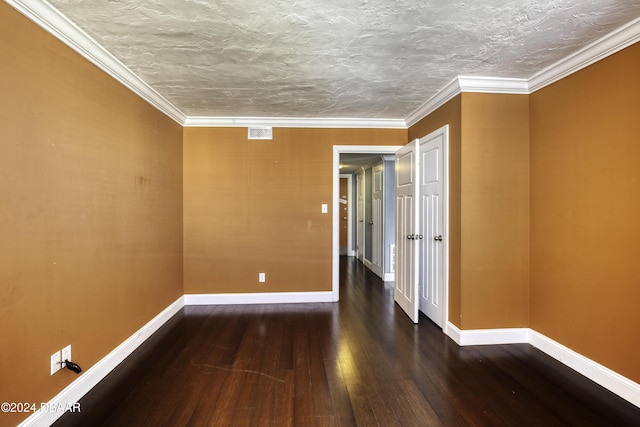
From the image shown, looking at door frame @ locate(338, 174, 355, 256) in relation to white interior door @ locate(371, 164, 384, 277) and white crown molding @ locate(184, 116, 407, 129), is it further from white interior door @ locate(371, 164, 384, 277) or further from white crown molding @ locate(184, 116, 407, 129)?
white crown molding @ locate(184, 116, 407, 129)

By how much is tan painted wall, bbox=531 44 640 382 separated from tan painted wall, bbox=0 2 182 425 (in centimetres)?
352

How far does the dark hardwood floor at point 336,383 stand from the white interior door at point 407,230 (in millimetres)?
406

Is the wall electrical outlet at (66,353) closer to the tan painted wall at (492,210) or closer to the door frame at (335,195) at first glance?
the door frame at (335,195)

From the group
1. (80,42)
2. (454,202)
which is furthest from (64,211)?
(454,202)

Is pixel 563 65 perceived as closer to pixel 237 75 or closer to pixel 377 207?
pixel 237 75

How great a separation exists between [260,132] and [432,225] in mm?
2378

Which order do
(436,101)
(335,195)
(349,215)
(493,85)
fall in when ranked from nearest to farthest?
(493,85) → (436,101) → (335,195) → (349,215)

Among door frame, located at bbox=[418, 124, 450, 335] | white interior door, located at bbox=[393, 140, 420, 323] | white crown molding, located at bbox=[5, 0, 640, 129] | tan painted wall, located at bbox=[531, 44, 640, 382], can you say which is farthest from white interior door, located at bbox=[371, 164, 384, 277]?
tan painted wall, located at bbox=[531, 44, 640, 382]

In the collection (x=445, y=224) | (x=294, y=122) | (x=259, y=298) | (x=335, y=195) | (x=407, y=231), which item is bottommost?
(x=259, y=298)

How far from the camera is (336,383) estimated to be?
2090 millimetres

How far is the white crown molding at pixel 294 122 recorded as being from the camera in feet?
12.2

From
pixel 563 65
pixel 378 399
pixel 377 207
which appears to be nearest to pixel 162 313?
pixel 378 399

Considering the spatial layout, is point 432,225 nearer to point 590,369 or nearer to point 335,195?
point 335,195

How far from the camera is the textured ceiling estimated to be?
1.67m
